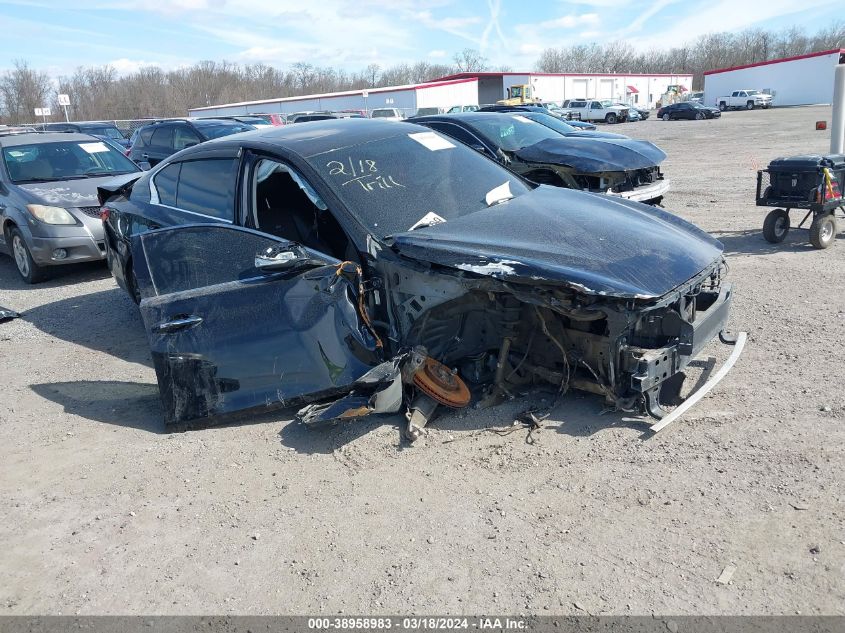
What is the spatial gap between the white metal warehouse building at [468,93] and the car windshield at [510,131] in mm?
32050

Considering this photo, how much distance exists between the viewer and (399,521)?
3111 millimetres

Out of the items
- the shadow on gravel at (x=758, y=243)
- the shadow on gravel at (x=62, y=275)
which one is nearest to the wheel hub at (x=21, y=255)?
the shadow on gravel at (x=62, y=275)

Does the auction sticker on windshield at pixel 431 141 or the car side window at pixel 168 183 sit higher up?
the auction sticker on windshield at pixel 431 141

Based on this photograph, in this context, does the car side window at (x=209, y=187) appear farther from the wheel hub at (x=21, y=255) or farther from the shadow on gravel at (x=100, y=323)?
the wheel hub at (x=21, y=255)

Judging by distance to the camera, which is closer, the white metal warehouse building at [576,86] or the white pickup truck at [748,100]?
the white pickup truck at [748,100]

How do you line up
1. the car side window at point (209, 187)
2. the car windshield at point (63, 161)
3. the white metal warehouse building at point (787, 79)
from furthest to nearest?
the white metal warehouse building at point (787, 79)
the car windshield at point (63, 161)
the car side window at point (209, 187)

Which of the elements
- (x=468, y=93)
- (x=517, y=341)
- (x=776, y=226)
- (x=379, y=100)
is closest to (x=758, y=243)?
(x=776, y=226)

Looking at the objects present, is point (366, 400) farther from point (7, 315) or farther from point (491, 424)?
point (7, 315)

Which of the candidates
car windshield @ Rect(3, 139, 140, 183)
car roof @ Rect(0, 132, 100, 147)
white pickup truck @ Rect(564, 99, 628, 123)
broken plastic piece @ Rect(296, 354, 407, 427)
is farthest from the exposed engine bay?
white pickup truck @ Rect(564, 99, 628, 123)

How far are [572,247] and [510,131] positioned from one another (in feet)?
21.1

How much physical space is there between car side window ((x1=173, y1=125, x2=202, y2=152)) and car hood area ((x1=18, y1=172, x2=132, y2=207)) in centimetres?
449

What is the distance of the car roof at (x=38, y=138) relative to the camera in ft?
29.4

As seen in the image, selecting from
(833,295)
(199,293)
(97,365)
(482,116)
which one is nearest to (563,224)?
(199,293)

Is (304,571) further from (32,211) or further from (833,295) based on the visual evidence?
(32,211)
